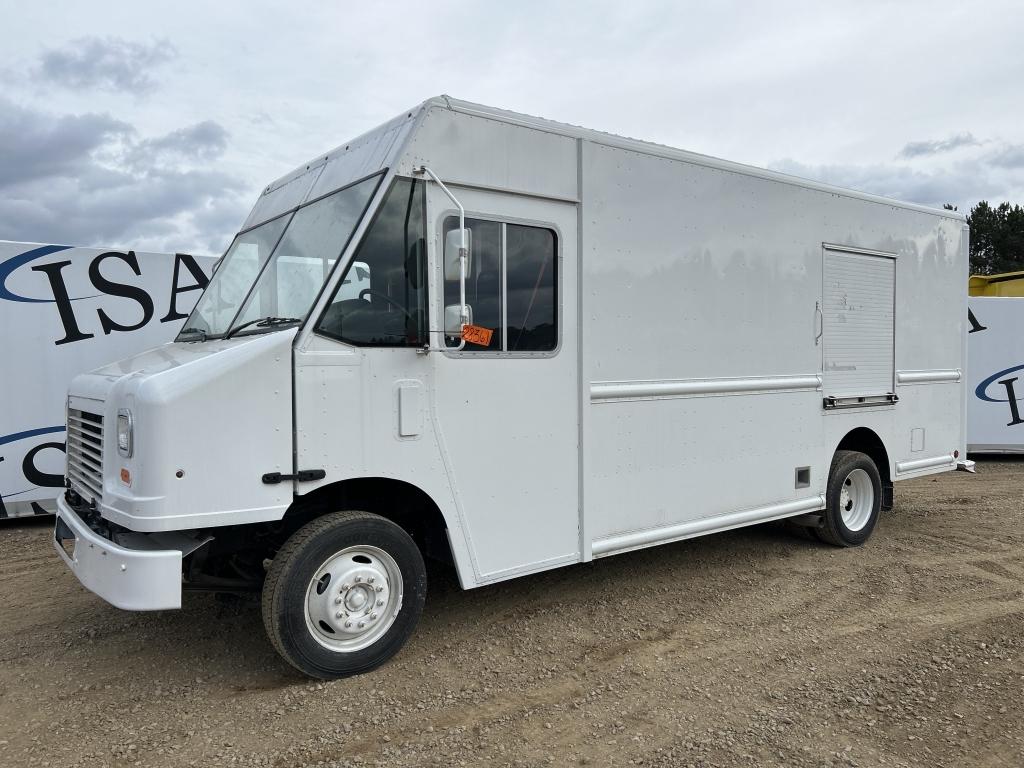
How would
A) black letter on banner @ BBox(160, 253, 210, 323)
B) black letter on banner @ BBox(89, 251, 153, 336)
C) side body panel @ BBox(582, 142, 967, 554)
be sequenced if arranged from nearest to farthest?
side body panel @ BBox(582, 142, 967, 554)
black letter on banner @ BBox(89, 251, 153, 336)
black letter on banner @ BBox(160, 253, 210, 323)

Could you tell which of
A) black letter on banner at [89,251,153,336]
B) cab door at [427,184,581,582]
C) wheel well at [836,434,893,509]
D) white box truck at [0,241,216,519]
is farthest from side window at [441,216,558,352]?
black letter on banner at [89,251,153,336]

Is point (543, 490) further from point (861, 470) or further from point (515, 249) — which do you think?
point (861, 470)

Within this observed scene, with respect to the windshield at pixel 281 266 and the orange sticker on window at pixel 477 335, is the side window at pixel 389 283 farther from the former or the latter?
the orange sticker on window at pixel 477 335

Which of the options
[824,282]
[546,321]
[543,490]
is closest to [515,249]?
[546,321]

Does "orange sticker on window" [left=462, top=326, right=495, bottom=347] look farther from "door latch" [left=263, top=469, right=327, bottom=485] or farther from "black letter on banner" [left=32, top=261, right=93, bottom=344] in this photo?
"black letter on banner" [left=32, top=261, right=93, bottom=344]

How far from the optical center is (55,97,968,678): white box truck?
363cm

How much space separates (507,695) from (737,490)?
2.57 metres

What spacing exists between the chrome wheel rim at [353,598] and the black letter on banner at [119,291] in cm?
558

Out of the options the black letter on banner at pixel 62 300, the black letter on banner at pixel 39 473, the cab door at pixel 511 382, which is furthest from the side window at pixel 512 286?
the black letter on banner at pixel 39 473

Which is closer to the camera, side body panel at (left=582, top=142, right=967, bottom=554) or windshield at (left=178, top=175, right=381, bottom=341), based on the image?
windshield at (left=178, top=175, right=381, bottom=341)

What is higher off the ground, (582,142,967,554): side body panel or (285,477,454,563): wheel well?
(582,142,967,554): side body panel

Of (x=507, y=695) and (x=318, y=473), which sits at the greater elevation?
(x=318, y=473)

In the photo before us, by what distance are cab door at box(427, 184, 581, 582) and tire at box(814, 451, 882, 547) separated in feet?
9.37

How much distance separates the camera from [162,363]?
3908mm
